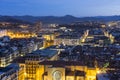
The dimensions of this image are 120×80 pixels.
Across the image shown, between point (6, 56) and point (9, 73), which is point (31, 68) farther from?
point (6, 56)

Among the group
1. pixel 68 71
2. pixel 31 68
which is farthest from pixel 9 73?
pixel 68 71

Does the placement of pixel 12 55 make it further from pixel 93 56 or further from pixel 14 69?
pixel 14 69

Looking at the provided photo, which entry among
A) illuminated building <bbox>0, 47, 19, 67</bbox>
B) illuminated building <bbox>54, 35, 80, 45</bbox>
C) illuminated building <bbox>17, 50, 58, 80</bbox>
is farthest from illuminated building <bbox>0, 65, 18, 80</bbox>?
illuminated building <bbox>54, 35, 80, 45</bbox>

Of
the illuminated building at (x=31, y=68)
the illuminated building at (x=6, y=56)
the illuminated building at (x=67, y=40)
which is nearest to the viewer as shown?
the illuminated building at (x=31, y=68)

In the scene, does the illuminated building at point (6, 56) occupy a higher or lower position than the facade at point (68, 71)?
lower

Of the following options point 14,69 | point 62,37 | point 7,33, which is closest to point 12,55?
point 14,69

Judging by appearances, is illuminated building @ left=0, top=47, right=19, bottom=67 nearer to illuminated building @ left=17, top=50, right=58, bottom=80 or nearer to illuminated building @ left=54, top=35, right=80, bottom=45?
illuminated building @ left=17, top=50, right=58, bottom=80

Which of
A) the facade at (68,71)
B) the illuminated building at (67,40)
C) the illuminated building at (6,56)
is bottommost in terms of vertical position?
the illuminated building at (67,40)

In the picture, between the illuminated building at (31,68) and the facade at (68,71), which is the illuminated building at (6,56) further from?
the facade at (68,71)

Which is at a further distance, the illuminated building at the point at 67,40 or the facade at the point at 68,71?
the illuminated building at the point at 67,40

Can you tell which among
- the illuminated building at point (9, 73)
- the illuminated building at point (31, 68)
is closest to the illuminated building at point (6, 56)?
the illuminated building at point (31, 68)

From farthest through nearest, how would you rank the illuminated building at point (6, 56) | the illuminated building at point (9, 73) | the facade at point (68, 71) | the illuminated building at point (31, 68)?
the illuminated building at point (6, 56)
the illuminated building at point (31, 68)
the facade at point (68, 71)
the illuminated building at point (9, 73)
